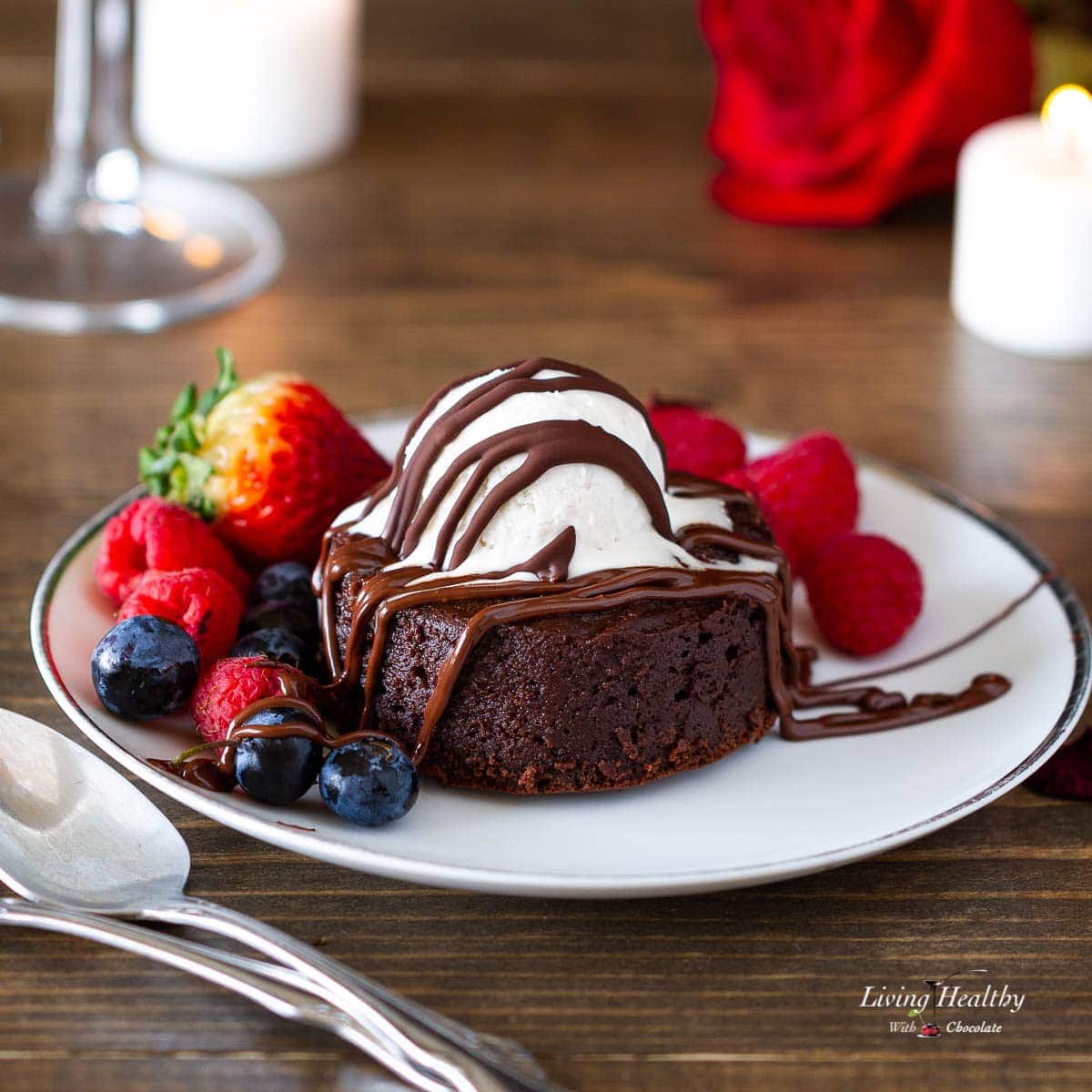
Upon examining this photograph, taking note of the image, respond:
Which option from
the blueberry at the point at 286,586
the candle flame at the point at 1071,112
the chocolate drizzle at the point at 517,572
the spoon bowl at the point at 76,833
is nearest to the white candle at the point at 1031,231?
the candle flame at the point at 1071,112

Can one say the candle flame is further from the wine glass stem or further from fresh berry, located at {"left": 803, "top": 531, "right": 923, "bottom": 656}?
the wine glass stem

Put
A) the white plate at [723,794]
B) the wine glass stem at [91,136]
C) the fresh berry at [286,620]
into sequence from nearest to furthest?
the white plate at [723,794]
the fresh berry at [286,620]
the wine glass stem at [91,136]

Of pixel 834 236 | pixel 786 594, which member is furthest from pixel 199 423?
pixel 834 236

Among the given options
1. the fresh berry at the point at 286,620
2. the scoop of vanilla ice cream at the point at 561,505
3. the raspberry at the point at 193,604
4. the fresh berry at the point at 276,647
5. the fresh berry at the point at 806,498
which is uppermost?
the scoop of vanilla ice cream at the point at 561,505

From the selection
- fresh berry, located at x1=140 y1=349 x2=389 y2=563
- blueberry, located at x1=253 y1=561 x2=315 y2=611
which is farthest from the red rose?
blueberry, located at x1=253 y1=561 x2=315 y2=611

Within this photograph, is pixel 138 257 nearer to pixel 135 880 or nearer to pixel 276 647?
pixel 276 647

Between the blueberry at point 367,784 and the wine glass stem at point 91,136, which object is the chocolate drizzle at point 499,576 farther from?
the wine glass stem at point 91,136
